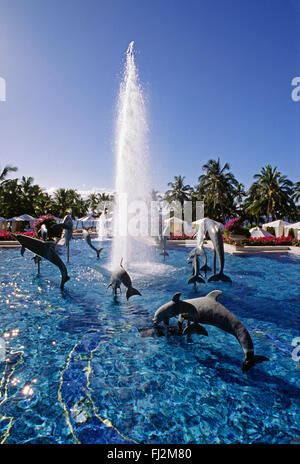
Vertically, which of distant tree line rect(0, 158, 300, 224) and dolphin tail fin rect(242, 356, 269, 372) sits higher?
distant tree line rect(0, 158, 300, 224)

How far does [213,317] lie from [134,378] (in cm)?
186

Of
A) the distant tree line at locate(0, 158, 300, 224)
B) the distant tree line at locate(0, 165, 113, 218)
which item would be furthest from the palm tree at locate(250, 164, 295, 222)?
the distant tree line at locate(0, 165, 113, 218)

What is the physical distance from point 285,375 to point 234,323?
1.55m

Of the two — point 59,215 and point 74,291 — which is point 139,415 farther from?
point 59,215

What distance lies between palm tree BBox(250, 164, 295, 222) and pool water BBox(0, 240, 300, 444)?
40.5 meters

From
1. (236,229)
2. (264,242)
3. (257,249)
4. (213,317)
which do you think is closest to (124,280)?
(213,317)

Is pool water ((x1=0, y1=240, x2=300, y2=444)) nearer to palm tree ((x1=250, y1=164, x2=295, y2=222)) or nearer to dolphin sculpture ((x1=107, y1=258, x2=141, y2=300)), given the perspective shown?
dolphin sculpture ((x1=107, y1=258, x2=141, y2=300))

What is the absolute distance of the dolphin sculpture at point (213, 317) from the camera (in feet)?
14.0

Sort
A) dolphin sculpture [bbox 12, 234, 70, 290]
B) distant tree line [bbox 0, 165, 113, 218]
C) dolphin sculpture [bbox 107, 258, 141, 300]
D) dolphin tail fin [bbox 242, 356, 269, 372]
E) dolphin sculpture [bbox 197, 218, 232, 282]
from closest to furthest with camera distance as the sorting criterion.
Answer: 1. dolphin tail fin [bbox 242, 356, 269, 372]
2. dolphin sculpture [bbox 107, 258, 141, 300]
3. dolphin sculpture [bbox 12, 234, 70, 290]
4. dolphin sculpture [bbox 197, 218, 232, 282]
5. distant tree line [bbox 0, 165, 113, 218]

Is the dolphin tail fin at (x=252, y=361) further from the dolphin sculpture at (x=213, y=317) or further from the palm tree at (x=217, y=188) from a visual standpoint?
the palm tree at (x=217, y=188)

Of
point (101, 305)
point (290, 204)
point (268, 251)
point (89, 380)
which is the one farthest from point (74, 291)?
point (290, 204)

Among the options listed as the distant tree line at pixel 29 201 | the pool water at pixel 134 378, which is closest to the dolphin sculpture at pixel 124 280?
the pool water at pixel 134 378

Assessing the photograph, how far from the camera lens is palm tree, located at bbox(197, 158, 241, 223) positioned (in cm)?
4572
